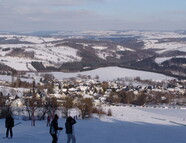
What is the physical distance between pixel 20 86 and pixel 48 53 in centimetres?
→ 8357

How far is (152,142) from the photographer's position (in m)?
13.7

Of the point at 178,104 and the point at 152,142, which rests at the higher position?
the point at 152,142

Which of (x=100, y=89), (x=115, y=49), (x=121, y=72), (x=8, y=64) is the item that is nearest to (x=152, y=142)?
(x=100, y=89)

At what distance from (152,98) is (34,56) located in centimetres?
8741

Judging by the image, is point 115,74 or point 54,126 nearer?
point 54,126

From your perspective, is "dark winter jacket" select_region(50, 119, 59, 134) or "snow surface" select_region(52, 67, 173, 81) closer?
"dark winter jacket" select_region(50, 119, 59, 134)

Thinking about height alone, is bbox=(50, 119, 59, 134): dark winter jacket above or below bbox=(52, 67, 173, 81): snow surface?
above

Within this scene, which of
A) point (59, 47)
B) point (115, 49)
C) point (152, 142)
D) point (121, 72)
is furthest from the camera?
point (115, 49)

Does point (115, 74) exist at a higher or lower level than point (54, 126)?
lower

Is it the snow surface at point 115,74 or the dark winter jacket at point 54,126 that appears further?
the snow surface at point 115,74

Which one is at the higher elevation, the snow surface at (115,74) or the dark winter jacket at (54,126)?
the dark winter jacket at (54,126)

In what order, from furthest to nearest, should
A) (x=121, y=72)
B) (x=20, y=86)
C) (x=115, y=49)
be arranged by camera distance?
(x=115, y=49), (x=121, y=72), (x=20, y=86)

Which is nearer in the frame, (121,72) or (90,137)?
(90,137)

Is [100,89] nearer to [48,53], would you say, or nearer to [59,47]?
[48,53]
